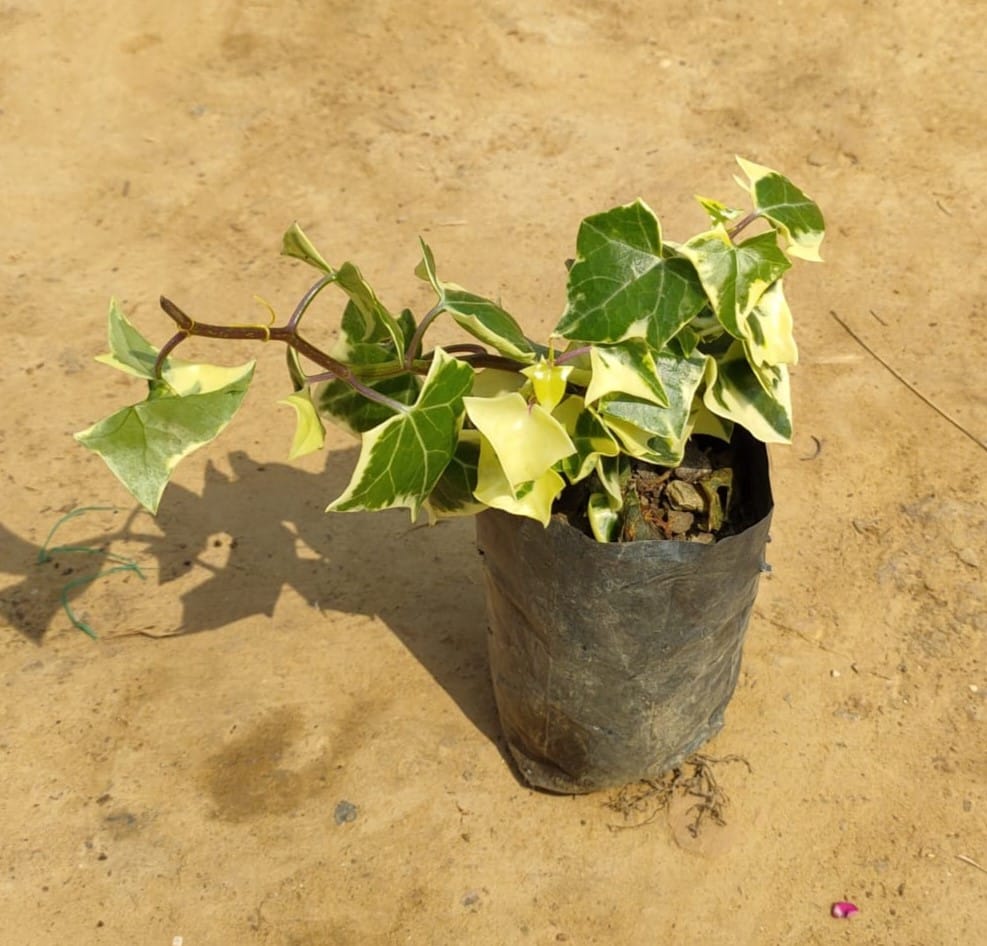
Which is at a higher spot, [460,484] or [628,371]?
[628,371]

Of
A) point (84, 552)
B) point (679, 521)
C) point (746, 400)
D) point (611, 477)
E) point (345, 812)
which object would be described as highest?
point (746, 400)

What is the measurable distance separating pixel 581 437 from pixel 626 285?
0.21 metres

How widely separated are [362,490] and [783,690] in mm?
1174

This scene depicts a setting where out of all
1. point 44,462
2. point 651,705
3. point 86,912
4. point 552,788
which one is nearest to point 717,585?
point 651,705

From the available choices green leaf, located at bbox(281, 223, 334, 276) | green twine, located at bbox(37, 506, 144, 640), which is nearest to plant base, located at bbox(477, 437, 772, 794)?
green leaf, located at bbox(281, 223, 334, 276)

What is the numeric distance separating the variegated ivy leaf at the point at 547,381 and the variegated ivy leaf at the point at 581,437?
8 cm

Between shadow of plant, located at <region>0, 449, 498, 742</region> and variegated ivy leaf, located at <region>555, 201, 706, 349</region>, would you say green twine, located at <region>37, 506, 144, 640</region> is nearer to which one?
shadow of plant, located at <region>0, 449, 498, 742</region>

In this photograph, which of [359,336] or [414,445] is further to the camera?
[359,336]

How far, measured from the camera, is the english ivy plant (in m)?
1.26

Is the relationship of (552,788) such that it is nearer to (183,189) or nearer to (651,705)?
(651,705)

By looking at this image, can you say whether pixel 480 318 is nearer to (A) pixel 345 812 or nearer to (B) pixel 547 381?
(B) pixel 547 381

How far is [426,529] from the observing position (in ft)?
8.18

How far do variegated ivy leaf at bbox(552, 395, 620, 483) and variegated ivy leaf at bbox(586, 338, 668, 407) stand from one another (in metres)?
0.09

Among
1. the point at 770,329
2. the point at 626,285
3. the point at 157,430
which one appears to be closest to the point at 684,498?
the point at 770,329
